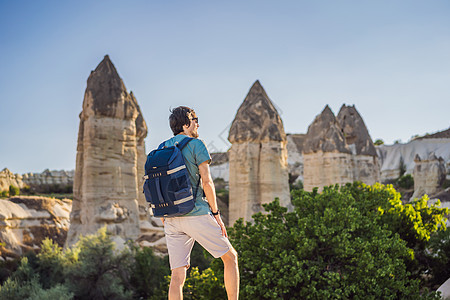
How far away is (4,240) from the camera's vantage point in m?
9.66

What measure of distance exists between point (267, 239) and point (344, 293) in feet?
3.81

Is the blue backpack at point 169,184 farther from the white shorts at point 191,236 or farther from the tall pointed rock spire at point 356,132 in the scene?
the tall pointed rock spire at point 356,132

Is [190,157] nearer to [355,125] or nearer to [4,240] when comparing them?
[4,240]

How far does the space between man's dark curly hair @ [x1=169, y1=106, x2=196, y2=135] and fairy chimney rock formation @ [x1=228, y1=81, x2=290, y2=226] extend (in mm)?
8720

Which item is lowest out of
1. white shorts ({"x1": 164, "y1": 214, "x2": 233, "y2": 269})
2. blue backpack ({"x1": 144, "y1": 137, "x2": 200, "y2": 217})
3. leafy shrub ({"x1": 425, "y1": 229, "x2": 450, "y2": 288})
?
leafy shrub ({"x1": 425, "y1": 229, "x2": 450, "y2": 288})

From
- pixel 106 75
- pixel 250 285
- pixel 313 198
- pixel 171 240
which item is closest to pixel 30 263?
pixel 106 75

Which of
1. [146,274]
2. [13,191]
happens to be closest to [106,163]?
[146,274]

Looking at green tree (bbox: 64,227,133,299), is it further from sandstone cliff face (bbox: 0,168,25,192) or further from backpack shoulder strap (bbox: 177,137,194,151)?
sandstone cliff face (bbox: 0,168,25,192)

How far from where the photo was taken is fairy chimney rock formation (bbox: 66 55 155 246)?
9.24 meters

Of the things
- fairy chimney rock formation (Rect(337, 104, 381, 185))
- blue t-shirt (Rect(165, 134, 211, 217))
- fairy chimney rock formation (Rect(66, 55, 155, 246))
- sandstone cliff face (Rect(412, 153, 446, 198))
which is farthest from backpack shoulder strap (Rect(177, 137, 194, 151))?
sandstone cliff face (Rect(412, 153, 446, 198))

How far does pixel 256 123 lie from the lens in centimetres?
1217

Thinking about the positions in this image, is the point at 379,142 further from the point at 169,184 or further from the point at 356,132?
the point at 169,184

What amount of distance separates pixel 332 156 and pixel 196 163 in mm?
14177

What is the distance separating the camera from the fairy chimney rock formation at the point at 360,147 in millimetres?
18062
